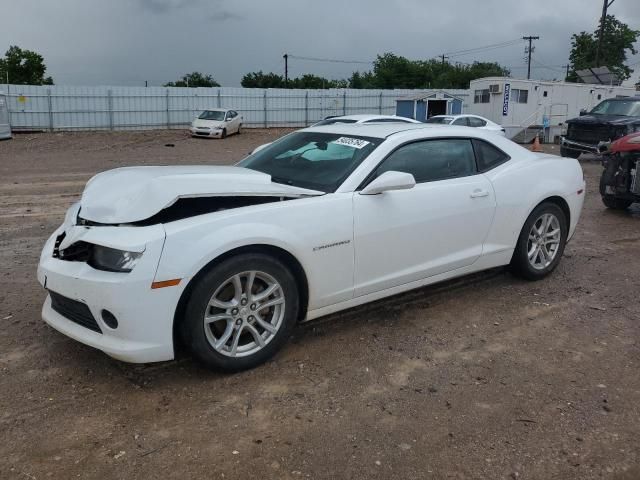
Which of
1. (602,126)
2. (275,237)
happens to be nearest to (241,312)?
(275,237)

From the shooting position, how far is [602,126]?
17.0 meters

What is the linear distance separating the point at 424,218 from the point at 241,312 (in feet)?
5.14

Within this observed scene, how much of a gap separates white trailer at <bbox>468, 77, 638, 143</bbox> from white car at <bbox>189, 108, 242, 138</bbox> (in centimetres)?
1269

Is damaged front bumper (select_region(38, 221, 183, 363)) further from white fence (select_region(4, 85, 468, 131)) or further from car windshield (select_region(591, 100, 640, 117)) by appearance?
white fence (select_region(4, 85, 468, 131))

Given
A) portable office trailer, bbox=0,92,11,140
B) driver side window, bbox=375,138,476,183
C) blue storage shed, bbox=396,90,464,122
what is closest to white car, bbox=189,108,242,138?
portable office trailer, bbox=0,92,11,140

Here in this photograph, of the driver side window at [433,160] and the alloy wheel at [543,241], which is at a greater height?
the driver side window at [433,160]

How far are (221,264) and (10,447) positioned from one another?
1.36m

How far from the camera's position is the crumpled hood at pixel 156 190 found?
11.1 feet

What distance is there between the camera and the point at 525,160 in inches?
201

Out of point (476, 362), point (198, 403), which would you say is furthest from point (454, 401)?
point (198, 403)

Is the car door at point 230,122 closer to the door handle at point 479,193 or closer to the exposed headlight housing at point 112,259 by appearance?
the door handle at point 479,193

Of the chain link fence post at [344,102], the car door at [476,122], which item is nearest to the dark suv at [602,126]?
the car door at [476,122]

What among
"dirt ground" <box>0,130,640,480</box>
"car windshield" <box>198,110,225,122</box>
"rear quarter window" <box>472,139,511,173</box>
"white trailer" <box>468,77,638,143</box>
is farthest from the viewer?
"white trailer" <box>468,77,638,143</box>

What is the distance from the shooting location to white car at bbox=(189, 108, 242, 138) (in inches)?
1037
